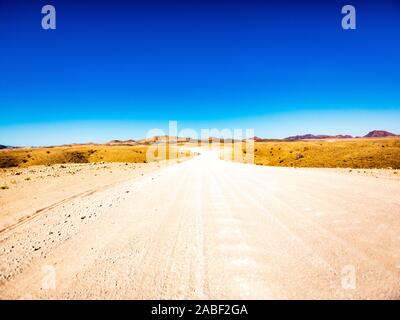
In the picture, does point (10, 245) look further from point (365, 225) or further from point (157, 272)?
point (365, 225)

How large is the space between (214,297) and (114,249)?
8.39ft

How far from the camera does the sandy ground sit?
3779mm

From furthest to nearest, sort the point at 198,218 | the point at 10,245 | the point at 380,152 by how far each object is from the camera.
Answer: the point at 380,152 → the point at 198,218 → the point at 10,245

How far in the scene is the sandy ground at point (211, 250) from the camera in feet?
12.4

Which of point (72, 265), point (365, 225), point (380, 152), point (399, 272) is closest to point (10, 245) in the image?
point (72, 265)

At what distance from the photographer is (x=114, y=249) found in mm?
5305

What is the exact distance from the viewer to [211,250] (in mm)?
5070
